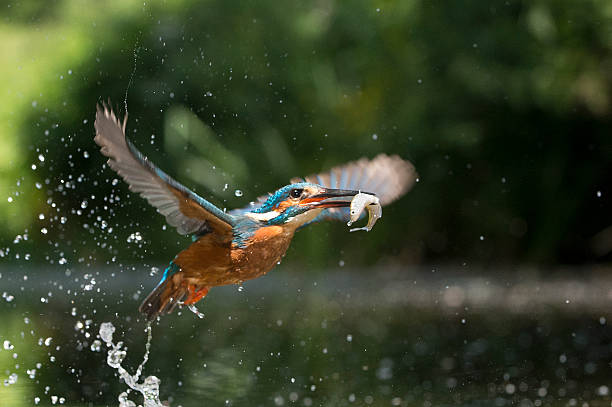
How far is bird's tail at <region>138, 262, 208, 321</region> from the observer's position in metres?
4.52

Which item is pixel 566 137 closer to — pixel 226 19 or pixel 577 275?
pixel 577 275

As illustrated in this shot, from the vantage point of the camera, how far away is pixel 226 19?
1502cm

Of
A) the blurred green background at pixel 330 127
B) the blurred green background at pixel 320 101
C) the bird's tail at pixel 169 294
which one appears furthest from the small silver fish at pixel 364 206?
the blurred green background at pixel 320 101

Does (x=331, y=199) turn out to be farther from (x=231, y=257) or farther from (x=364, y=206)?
(x=231, y=257)

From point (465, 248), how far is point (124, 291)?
19.6 feet

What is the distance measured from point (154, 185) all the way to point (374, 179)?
1315mm

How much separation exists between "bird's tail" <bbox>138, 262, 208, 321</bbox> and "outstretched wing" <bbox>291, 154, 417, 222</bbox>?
0.75m

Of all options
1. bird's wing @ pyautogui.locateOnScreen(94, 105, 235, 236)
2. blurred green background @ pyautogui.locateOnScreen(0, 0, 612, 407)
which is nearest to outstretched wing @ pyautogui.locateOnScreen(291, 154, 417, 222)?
bird's wing @ pyautogui.locateOnScreen(94, 105, 235, 236)

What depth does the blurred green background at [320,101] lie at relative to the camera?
14.7 meters

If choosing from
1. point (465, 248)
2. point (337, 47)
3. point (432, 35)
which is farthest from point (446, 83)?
point (465, 248)

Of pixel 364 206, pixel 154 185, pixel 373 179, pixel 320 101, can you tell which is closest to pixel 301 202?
pixel 364 206

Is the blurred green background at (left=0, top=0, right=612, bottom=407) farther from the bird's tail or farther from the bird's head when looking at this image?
the bird's head

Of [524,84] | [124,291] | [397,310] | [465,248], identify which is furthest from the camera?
[465,248]

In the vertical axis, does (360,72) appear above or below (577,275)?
above
